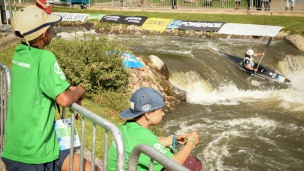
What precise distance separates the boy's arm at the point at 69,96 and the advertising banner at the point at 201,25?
64.7 feet

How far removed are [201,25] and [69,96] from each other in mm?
20909

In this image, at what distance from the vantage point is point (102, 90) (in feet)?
37.6

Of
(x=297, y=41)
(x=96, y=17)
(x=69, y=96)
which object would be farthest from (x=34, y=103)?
(x=96, y=17)

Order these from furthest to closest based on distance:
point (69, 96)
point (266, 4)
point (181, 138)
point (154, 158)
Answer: point (266, 4) < point (181, 138) < point (69, 96) < point (154, 158)

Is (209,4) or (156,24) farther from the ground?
(209,4)

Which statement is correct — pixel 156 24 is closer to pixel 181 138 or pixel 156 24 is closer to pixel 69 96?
pixel 181 138

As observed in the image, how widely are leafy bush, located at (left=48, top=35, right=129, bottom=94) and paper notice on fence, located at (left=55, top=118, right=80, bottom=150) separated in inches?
272

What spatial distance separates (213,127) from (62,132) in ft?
27.5

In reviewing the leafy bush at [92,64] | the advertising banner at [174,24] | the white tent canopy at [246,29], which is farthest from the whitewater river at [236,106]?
the advertising banner at [174,24]

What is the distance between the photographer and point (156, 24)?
82.7 feet

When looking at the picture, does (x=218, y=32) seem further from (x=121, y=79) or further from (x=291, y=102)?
(x=121, y=79)

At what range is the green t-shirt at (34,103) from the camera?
3.44 m

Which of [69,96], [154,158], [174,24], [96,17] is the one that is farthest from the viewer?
[96,17]

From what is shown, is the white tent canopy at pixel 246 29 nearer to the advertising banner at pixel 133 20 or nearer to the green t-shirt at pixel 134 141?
the advertising banner at pixel 133 20
